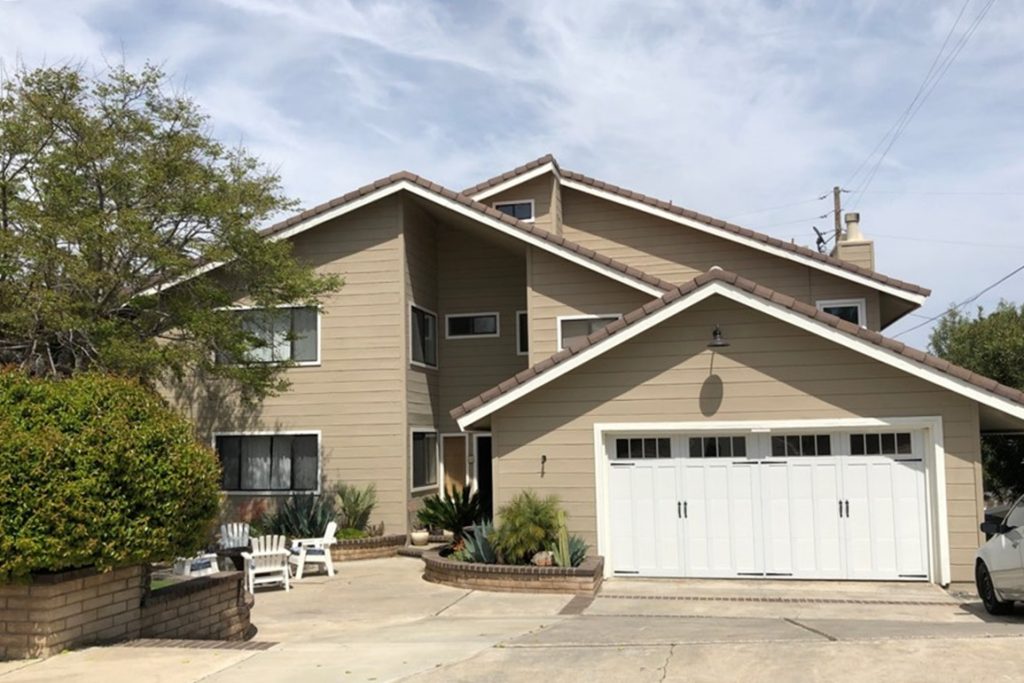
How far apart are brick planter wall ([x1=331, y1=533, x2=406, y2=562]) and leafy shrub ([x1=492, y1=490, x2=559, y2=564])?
463cm

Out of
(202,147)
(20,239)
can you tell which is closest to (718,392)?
(202,147)

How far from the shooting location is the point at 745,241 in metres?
21.1

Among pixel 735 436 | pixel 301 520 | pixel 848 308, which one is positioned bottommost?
pixel 301 520

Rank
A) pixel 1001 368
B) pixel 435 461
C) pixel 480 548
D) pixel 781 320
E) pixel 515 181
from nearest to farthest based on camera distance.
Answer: pixel 781 320
pixel 480 548
pixel 435 461
pixel 515 181
pixel 1001 368

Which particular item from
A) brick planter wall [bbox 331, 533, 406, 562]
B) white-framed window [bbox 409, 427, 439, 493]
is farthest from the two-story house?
white-framed window [bbox 409, 427, 439, 493]

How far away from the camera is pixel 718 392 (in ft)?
49.0

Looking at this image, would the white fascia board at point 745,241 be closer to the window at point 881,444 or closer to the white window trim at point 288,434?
the window at point 881,444

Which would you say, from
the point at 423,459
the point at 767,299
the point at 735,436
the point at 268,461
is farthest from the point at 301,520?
the point at 767,299

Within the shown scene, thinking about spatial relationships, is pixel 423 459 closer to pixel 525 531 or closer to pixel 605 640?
pixel 525 531

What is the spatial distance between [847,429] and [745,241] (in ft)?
24.4

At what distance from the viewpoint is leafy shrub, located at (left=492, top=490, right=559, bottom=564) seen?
571 inches

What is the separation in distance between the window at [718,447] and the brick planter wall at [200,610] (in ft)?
24.2

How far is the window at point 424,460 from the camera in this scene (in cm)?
2039

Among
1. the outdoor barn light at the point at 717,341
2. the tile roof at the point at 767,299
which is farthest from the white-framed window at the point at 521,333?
the outdoor barn light at the point at 717,341
